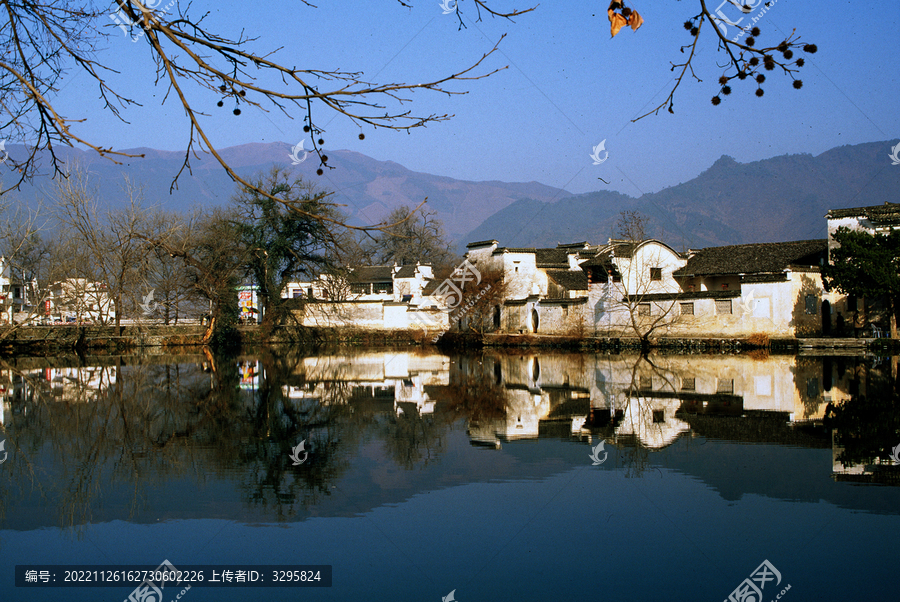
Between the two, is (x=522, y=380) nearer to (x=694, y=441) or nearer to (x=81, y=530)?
(x=694, y=441)

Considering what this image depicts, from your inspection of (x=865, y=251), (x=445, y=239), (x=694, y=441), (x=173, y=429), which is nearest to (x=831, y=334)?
(x=865, y=251)

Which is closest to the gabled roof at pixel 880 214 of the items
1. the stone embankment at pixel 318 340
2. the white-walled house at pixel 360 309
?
the stone embankment at pixel 318 340

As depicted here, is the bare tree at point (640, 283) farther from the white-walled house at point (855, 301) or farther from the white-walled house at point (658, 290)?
the white-walled house at point (855, 301)

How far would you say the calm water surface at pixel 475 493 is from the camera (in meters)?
3.65

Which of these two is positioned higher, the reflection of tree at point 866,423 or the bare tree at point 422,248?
the bare tree at point 422,248

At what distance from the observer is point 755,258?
102 feet

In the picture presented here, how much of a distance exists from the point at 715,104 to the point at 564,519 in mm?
3015

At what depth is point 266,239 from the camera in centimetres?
3403

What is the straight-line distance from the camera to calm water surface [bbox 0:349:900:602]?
12.0 ft
